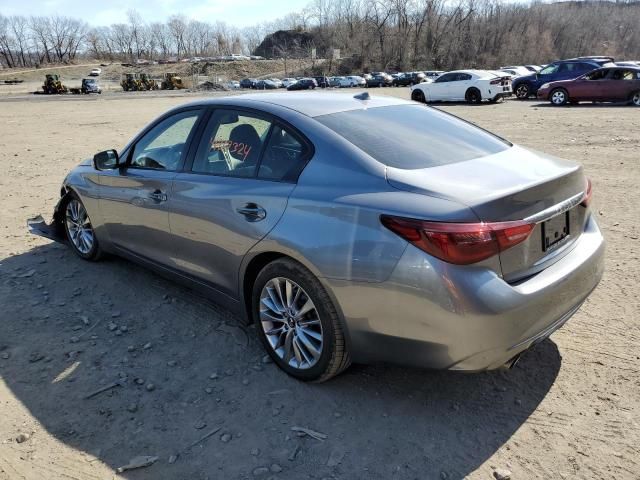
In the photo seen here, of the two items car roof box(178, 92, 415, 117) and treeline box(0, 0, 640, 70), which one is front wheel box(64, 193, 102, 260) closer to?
car roof box(178, 92, 415, 117)

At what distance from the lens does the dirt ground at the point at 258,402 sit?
2.58m

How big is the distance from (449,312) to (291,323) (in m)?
1.10

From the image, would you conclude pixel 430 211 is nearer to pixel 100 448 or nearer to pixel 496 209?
pixel 496 209

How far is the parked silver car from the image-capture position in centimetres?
246

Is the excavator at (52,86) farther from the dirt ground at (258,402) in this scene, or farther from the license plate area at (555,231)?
the license plate area at (555,231)

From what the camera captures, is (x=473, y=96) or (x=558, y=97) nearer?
(x=558, y=97)

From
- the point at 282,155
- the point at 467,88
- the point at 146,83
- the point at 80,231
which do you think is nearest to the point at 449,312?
the point at 282,155

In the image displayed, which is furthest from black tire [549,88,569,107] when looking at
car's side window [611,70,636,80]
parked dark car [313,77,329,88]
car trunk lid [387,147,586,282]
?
parked dark car [313,77,329,88]

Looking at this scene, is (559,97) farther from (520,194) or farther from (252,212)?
(252,212)

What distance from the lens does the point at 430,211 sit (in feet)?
8.11

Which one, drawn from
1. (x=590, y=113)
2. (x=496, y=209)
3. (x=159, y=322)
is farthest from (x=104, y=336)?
(x=590, y=113)

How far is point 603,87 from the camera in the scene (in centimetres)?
2089

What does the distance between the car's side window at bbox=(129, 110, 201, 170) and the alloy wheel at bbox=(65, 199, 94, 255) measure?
44.9 inches

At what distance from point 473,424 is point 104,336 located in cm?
267
